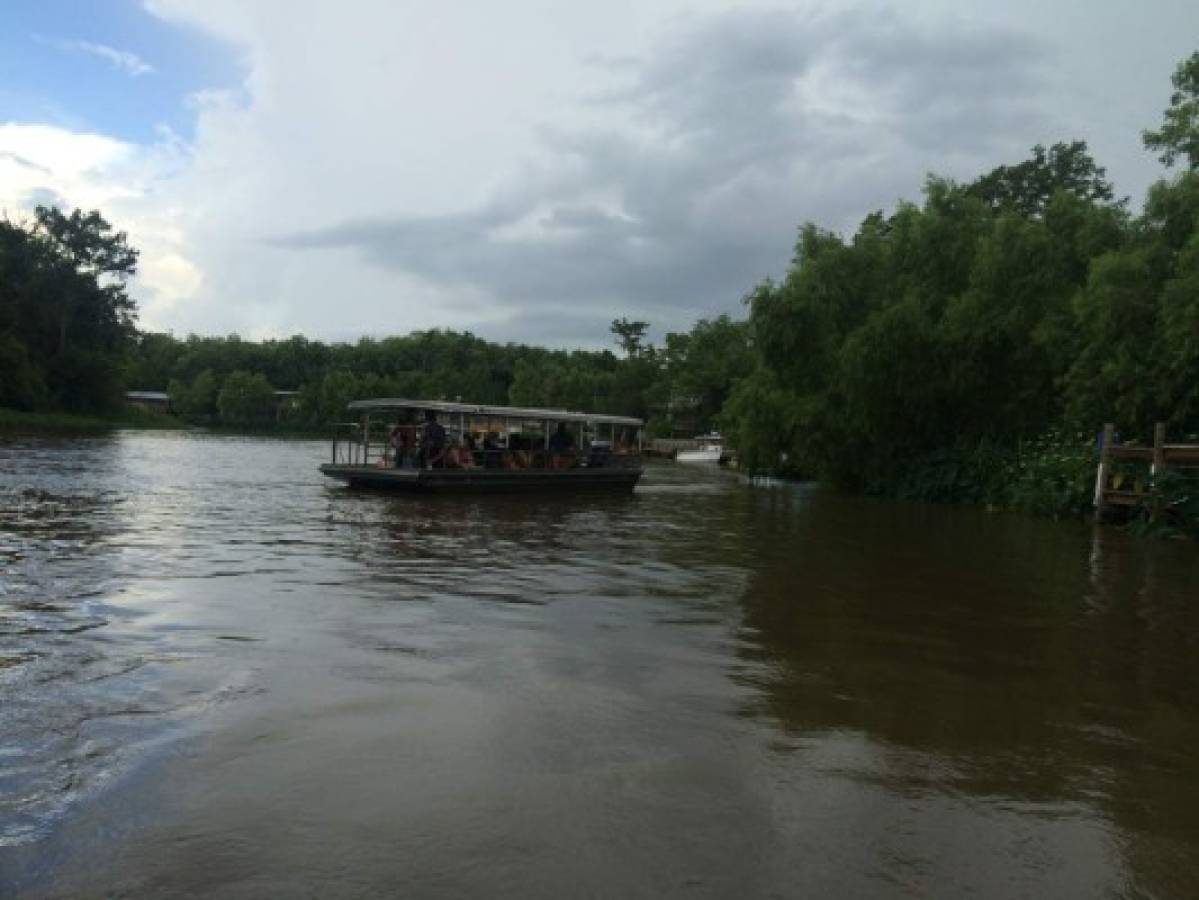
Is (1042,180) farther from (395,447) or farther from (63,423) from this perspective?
(63,423)

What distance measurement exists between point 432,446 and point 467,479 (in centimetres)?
113

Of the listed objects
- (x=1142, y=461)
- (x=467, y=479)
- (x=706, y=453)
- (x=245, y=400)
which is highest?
(x=245, y=400)

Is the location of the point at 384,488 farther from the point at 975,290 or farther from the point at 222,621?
the point at 975,290

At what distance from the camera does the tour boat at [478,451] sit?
2216 centimetres

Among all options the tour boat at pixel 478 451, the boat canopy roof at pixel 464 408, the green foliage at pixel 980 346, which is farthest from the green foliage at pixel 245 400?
the boat canopy roof at pixel 464 408

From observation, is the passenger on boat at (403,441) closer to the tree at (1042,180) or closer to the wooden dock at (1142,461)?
the wooden dock at (1142,461)

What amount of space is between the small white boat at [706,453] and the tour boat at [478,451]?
29366 millimetres

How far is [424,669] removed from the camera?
673 centimetres

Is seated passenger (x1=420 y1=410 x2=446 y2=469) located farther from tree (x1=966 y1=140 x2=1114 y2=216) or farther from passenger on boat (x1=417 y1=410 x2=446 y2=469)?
tree (x1=966 y1=140 x2=1114 y2=216)

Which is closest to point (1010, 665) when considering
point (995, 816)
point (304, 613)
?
point (995, 816)

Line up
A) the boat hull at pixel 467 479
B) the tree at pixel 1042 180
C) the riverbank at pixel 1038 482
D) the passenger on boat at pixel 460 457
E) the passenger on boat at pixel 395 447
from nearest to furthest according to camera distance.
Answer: the riverbank at pixel 1038 482, the boat hull at pixel 467 479, the passenger on boat at pixel 460 457, the passenger on boat at pixel 395 447, the tree at pixel 1042 180

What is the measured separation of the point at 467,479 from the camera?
22.3 metres

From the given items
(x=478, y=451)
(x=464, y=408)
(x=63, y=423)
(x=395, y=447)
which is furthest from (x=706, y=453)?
(x=395, y=447)

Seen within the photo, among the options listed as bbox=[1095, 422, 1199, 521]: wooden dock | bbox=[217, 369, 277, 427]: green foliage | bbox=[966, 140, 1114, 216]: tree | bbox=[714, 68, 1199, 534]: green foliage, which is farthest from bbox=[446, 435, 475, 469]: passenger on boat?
bbox=[217, 369, 277, 427]: green foliage
